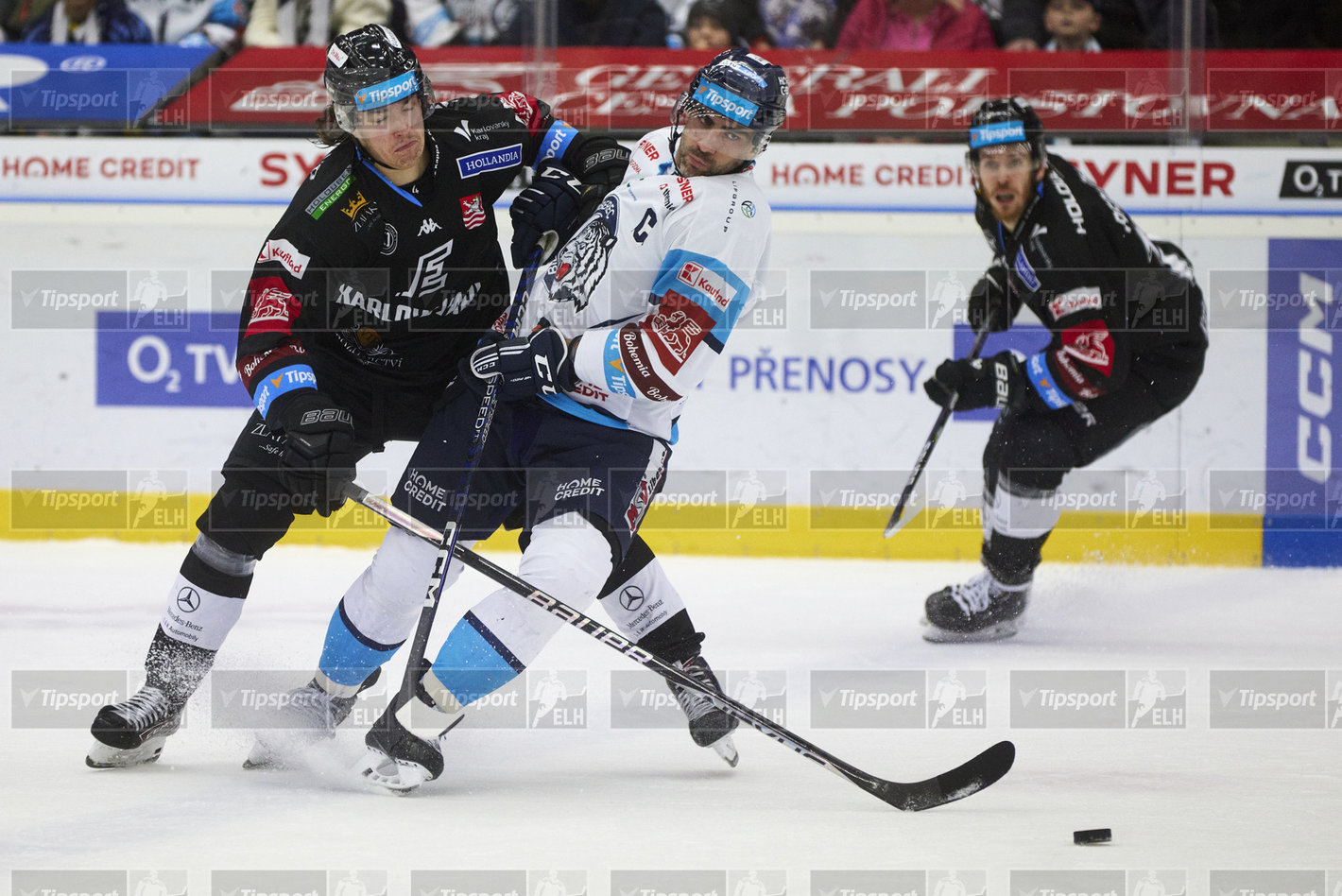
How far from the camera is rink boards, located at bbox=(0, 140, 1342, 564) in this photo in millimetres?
4938

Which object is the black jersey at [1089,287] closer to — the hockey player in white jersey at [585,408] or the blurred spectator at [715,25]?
the blurred spectator at [715,25]

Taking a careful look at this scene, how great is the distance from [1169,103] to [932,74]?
0.84 metres

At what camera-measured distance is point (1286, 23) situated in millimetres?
5090

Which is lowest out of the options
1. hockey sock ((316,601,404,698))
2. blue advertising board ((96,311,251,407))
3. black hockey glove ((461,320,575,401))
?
hockey sock ((316,601,404,698))

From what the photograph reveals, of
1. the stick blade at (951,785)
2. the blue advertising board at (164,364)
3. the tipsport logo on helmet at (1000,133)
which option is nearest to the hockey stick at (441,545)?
the stick blade at (951,785)

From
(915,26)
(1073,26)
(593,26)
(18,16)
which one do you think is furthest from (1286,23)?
(18,16)

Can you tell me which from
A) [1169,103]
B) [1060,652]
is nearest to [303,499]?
[1060,652]

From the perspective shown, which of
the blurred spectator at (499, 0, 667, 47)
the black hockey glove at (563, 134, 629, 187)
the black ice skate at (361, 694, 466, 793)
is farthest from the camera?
the blurred spectator at (499, 0, 667, 47)

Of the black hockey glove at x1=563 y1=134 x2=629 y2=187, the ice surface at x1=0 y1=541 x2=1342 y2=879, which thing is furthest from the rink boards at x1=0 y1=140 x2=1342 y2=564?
the black hockey glove at x1=563 y1=134 x2=629 y2=187

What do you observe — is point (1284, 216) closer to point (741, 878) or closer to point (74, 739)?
point (741, 878)

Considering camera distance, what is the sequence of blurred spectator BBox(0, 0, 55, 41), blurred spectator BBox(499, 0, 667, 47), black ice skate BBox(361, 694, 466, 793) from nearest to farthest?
black ice skate BBox(361, 694, 466, 793) < blurred spectator BBox(499, 0, 667, 47) < blurred spectator BBox(0, 0, 55, 41)

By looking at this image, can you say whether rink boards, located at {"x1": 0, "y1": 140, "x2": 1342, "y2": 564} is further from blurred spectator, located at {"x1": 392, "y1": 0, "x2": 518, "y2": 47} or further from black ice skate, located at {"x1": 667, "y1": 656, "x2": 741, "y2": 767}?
black ice skate, located at {"x1": 667, "y1": 656, "x2": 741, "y2": 767}

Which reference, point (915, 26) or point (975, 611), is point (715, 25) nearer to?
point (915, 26)

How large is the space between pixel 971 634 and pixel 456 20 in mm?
2952
